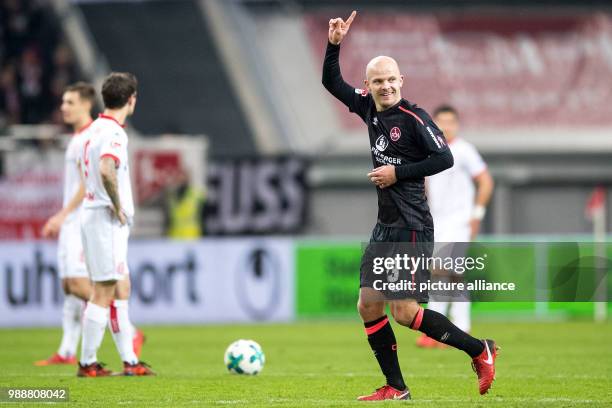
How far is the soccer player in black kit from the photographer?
7.71 meters

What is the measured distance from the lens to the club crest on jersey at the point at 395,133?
307 inches

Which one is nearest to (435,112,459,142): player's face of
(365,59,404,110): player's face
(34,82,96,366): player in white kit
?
(34,82,96,366): player in white kit

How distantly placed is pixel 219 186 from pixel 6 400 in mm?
13913

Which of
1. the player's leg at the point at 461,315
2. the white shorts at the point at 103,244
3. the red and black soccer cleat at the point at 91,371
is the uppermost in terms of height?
the white shorts at the point at 103,244

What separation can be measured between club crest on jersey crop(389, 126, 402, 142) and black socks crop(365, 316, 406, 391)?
3.65ft

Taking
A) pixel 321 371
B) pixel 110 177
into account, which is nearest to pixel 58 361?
pixel 321 371

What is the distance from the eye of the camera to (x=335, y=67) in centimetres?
823

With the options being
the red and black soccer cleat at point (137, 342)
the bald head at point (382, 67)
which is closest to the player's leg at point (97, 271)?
the red and black soccer cleat at point (137, 342)

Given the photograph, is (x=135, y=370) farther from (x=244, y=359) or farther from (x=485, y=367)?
(x=485, y=367)

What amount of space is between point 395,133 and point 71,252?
4157 millimetres

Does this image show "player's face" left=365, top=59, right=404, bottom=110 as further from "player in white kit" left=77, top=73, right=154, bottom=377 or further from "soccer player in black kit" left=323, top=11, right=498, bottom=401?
"player in white kit" left=77, top=73, right=154, bottom=377

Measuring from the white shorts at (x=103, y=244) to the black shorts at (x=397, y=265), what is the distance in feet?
7.34

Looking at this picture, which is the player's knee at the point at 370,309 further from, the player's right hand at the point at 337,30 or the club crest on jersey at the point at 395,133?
the player's right hand at the point at 337,30

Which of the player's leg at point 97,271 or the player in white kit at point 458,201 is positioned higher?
the player in white kit at point 458,201
